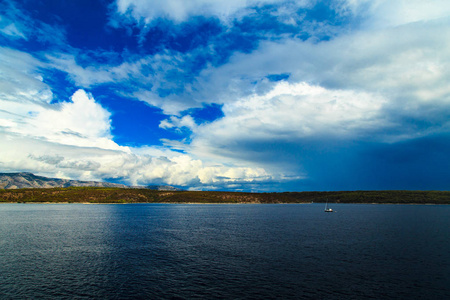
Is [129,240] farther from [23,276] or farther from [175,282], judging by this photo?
[175,282]

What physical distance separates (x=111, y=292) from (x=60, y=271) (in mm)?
18203

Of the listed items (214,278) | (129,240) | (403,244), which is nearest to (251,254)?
(214,278)

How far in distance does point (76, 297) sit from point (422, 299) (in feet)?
178

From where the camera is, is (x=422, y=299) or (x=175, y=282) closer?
(x=422, y=299)

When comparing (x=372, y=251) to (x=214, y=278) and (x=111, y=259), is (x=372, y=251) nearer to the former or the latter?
(x=214, y=278)

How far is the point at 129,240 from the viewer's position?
90.0m

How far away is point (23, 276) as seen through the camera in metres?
48.1

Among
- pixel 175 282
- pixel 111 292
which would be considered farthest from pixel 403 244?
pixel 111 292

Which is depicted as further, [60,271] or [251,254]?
[251,254]

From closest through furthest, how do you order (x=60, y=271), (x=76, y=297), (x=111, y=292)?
1. (x=76, y=297)
2. (x=111, y=292)
3. (x=60, y=271)

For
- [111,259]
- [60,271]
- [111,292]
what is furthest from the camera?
[111,259]

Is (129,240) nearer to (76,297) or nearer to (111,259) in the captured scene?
(111,259)

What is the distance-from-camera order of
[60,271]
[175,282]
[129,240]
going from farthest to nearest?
[129,240], [60,271], [175,282]

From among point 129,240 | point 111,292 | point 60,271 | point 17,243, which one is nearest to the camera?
point 111,292
